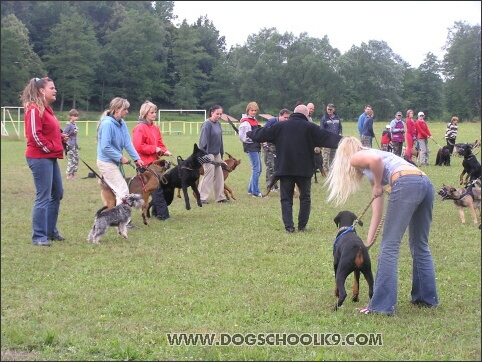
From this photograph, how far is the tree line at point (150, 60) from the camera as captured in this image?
12.9ft

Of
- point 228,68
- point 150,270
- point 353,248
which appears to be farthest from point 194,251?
point 228,68

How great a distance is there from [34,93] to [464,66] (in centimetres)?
352

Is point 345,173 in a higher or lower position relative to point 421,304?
higher

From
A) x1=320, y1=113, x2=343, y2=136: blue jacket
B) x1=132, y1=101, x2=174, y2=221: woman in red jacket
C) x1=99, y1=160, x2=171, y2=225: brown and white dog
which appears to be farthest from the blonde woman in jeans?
x1=320, y1=113, x2=343, y2=136: blue jacket

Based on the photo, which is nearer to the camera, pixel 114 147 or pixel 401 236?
pixel 401 236

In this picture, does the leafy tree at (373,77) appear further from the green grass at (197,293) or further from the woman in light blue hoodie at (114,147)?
the woman in light blue hoodie at (114,147)

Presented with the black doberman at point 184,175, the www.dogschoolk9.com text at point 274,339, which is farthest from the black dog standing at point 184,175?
the www.dogschoolk9.com text at point 274,339

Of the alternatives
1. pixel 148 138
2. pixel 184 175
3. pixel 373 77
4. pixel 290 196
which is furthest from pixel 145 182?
pixel 373 77

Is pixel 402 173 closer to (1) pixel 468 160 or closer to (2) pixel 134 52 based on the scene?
(2) pixel 134 52

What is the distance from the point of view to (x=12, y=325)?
4621 millimetres

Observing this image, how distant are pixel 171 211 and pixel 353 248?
22.7 ft

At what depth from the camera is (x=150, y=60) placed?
5980 mm

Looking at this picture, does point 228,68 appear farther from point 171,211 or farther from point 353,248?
point 353,248

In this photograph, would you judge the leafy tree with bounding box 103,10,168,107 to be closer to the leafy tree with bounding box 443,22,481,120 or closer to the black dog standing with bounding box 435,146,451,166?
the leafy tree with bounding box 443,22,481,120
